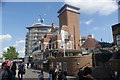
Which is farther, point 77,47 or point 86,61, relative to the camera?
point 77,47

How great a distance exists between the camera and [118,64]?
1727 centimetres

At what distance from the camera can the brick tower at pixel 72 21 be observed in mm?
42869

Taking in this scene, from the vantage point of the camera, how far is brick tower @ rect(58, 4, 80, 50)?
42869mm

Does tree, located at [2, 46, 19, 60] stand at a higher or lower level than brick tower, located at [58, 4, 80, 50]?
lower

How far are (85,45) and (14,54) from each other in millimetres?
35500

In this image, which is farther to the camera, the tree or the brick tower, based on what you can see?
the tree

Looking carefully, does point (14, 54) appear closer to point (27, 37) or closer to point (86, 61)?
point (27, 37)

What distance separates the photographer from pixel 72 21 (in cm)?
4562

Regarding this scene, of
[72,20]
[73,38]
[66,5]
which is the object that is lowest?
[73,38]

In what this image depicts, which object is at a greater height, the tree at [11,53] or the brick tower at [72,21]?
the brick tower at [72,21]

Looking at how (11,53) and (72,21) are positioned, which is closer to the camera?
(72,21)

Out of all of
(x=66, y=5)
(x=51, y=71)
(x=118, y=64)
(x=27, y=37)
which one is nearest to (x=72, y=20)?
(x=66, y=5)

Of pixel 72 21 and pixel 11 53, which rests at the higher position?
pixel 72 21

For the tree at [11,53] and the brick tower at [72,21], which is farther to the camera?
the tree at [11,53]
